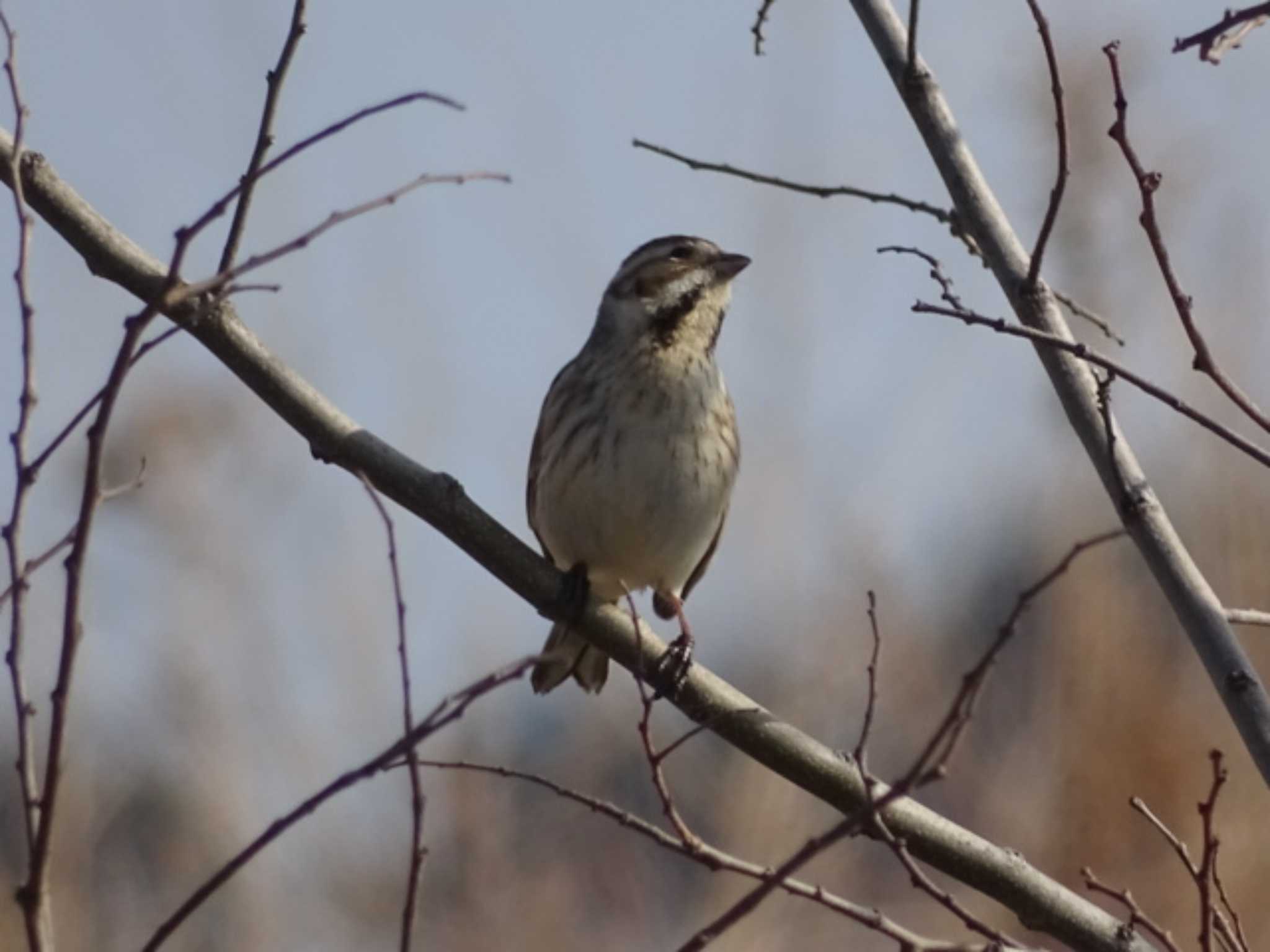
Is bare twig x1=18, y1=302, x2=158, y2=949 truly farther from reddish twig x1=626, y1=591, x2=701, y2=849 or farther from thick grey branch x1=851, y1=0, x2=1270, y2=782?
thick grey branch x1=851, y1=0, x2=1270, y2=782

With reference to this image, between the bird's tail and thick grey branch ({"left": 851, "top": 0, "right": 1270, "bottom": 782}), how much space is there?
2.10 meters

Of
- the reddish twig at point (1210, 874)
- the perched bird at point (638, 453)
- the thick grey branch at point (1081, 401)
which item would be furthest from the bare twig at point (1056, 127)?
the perched bird at point (638, 453)

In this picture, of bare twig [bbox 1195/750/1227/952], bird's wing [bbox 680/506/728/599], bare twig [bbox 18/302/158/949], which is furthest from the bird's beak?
bare twig [bbox 18/302/158/949]

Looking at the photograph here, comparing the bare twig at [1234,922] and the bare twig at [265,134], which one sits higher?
the bare twig at [265,134]

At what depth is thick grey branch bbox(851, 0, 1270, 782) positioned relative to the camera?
10.6 ft

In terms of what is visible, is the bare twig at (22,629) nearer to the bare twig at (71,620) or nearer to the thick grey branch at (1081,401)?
the bare twig at (71,620)

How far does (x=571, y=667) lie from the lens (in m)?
5.51

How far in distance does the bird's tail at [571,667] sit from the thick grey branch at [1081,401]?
6.88 ft

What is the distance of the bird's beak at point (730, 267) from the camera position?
5.83 meters

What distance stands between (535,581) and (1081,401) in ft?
4.06

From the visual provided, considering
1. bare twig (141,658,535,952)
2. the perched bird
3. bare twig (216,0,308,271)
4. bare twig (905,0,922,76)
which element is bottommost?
bare twig (141,658,535,952)

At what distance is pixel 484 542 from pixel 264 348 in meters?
0.63

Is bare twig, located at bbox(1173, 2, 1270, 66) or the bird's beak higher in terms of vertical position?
the bird's beak

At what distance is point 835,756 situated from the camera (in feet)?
12.6
